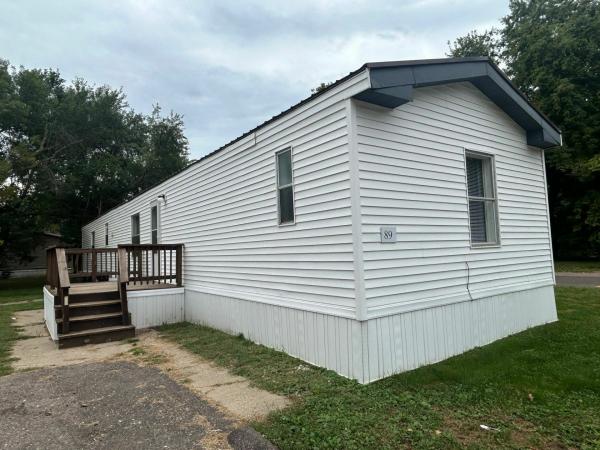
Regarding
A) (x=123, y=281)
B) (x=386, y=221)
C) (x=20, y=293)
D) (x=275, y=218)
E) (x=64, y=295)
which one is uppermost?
(x=275, y=218)

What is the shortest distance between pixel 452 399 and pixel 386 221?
1.91 m

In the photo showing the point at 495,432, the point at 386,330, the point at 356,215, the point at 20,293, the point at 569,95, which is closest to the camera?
the point at 495,432

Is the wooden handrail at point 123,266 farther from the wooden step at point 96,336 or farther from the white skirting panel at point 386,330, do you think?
the white skirting panel at point 386,330

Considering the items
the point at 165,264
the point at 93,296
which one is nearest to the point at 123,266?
the point at 93,296

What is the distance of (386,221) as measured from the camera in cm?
451

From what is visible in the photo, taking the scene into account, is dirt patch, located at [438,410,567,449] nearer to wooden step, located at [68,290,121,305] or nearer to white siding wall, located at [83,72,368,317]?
white siding wall, located at [83,72,368,317]

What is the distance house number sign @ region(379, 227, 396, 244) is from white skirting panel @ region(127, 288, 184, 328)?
543 cm

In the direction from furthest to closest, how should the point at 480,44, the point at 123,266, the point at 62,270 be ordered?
the point at 480,44
the point at 123,266
the point at 62,270

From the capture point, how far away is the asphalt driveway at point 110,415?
3.08m

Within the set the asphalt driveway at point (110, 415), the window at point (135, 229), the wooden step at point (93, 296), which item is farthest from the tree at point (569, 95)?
the asphalt driveway at point (110, 415)

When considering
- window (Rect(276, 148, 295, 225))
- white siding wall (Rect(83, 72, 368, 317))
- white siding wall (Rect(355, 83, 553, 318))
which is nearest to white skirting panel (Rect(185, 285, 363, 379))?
white siding wall (Rect(83, 72, 368, 317))

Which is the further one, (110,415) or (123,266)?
(123,266)

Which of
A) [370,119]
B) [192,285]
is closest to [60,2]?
[192,285]

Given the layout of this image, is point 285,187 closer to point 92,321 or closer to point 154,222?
point 92,321
